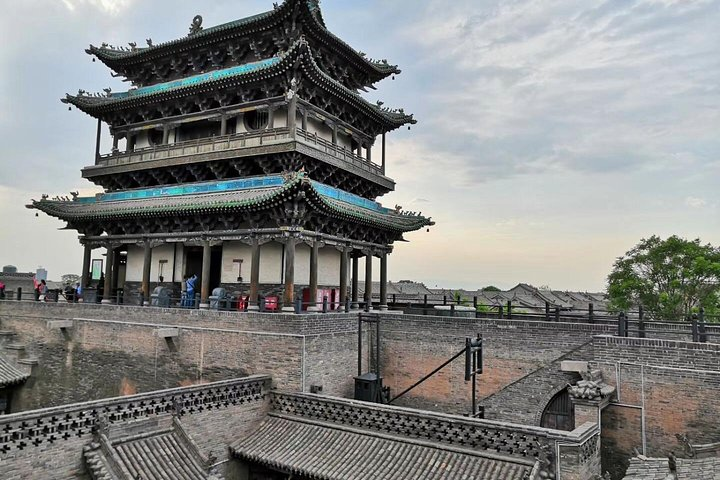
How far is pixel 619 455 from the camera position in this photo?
13.0 m

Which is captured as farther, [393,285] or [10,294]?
[393,285]

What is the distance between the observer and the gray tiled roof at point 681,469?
9.05m

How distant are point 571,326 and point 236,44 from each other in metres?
17.9

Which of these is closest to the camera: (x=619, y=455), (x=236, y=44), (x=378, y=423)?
(x=378, y=423)

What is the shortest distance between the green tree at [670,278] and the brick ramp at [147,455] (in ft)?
92.2

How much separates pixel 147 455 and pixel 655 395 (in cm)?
1179

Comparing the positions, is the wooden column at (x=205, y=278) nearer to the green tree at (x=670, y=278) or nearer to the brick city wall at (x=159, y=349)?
the brick city wall at (x=159, y=349)

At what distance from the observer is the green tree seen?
101 feet

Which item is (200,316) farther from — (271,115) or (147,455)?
(271,115)

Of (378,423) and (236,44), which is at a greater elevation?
(236,44)

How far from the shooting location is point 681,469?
31.2 feet

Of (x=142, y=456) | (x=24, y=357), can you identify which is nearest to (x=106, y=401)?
(x=142, y=456)

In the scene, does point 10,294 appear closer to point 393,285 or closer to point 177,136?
point 177,136

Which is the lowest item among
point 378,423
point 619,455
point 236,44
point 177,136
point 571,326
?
point 619,455
